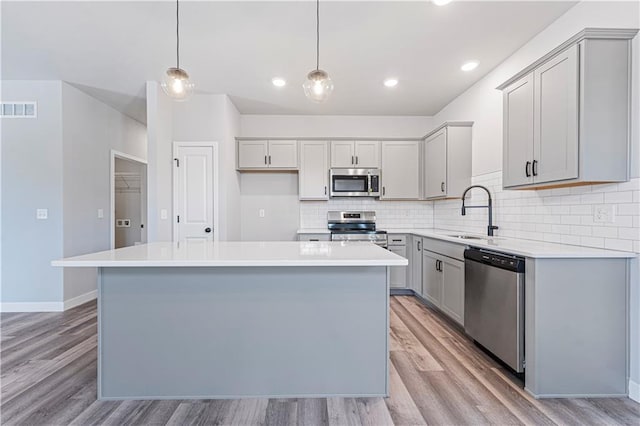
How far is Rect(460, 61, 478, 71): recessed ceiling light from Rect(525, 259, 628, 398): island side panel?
2235mm

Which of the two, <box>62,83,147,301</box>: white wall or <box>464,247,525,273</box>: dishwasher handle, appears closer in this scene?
<box>464,247,525,273</box>: dishwasher handle

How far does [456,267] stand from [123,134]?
506cm

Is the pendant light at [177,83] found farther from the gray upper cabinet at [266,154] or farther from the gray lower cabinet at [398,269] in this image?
→ the gray lower cabinet at [398,269]

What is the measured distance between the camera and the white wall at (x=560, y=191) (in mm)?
1954

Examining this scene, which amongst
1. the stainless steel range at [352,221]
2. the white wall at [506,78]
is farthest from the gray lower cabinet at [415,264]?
the white wall at [506,78]

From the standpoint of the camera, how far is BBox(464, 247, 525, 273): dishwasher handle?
2.13 metres

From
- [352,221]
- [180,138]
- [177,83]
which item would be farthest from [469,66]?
[180,138]

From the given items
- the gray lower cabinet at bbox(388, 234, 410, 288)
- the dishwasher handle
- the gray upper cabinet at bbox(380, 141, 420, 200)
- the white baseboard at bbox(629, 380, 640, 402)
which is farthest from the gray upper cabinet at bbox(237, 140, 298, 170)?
the white baseboard at bbox(629, 380, 640, 402)

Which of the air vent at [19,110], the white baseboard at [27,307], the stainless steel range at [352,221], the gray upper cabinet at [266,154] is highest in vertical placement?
the air vent at [19,110]

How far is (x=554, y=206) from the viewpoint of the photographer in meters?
2.55

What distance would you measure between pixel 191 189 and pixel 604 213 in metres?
4.16

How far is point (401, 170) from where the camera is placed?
4820 millimetres

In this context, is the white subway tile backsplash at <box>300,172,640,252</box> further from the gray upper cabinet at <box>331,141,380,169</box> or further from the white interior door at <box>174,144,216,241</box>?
the white interior door at <box>174,144,216,241</box>

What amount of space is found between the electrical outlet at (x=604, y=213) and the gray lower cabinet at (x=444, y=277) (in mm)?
1049
